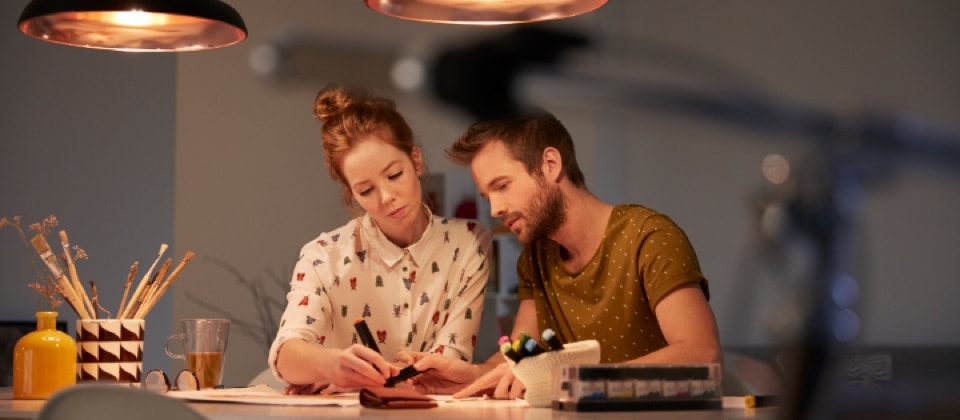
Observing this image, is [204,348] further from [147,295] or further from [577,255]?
[577,255]

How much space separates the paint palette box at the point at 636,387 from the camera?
4.38 ft

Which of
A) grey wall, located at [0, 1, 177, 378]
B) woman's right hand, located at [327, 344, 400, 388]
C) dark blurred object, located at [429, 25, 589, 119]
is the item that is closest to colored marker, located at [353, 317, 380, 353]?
woman's right hand, located at [327, 344, 400, 388]

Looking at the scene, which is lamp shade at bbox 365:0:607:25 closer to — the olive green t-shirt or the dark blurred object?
the olive green t-shirt

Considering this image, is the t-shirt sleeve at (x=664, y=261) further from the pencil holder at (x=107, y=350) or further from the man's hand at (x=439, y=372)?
the pencil holder at (x=107, y=350)

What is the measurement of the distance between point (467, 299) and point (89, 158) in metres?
4.36

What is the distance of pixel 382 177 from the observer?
2.08 metres

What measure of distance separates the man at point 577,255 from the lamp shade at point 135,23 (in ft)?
1.69

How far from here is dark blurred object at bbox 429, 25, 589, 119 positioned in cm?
33

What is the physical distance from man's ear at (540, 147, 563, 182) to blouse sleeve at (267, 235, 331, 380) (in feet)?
1.55

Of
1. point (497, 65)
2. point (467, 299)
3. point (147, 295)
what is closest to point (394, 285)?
point (467, 299)

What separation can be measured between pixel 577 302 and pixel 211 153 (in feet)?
9.83

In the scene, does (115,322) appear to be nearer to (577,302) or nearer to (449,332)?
(449,332)

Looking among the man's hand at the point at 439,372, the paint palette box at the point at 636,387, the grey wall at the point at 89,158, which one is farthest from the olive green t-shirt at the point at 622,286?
the grey wall at the point at 89,158

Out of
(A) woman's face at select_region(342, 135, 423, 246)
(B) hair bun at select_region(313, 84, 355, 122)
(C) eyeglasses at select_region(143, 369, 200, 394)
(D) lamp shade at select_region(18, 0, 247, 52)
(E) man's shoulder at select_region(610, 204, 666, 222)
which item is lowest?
(C) eyeglasses at select_region(143, 369, 200, 394)
